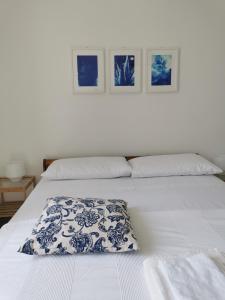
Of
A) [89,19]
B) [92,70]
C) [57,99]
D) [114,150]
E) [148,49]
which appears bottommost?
[114,150]

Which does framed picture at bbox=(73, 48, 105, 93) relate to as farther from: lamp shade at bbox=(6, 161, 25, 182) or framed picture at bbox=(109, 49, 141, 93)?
lamp shade at bbox=(6, 161, 25, 182)

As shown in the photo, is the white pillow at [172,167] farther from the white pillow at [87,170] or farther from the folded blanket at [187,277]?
the folded blanket at [187,277]

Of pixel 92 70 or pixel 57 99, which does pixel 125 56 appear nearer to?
pixel 92 70

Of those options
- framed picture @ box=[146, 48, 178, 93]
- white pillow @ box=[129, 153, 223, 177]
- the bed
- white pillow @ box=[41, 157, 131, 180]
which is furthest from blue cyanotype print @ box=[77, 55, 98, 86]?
the bed

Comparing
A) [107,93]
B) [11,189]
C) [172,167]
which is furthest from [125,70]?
[11,189]

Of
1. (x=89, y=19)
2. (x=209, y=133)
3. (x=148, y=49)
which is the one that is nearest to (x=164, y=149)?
(x=209, y=133)

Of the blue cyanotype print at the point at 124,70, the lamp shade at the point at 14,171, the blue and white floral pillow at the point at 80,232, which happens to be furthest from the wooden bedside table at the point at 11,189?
the blue cyanotype print at the point at 124,70

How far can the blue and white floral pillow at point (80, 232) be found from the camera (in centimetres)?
118

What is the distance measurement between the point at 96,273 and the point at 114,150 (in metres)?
1.74

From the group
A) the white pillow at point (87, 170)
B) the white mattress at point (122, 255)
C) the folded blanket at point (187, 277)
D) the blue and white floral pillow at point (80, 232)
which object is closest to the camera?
the folded blanket at point (187, 277)

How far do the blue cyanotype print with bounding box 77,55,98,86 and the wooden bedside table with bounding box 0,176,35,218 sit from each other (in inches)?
42.3

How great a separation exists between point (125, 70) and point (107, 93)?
11.0 inches

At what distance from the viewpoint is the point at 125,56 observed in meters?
2.60

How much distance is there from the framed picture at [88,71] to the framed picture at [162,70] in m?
0.46
